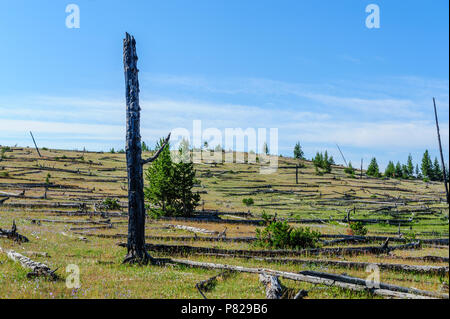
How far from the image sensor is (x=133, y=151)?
1698 centimetres

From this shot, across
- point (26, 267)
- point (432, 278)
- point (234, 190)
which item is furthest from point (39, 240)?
point (234, 190)

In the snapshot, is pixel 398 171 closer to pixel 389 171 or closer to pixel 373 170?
pixel 389 171

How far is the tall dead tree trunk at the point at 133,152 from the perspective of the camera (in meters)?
16.8

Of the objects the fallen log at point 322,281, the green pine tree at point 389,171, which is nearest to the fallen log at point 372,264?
the fallen log at point 322,281

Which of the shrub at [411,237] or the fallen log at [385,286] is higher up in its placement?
the fallen log at [385,286]

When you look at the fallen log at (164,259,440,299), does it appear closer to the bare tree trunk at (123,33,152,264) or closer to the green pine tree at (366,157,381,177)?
the bare tree trunk at (123,33,152,264)

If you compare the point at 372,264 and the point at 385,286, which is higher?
the point at 385,286

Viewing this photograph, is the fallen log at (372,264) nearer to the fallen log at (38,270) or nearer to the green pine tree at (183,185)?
the fallen log at (38,270)

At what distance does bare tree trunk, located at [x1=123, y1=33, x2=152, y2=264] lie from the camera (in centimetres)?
1683

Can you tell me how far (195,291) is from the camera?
11.4 m

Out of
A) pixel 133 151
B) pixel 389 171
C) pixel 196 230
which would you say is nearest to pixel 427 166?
pixel 389 171

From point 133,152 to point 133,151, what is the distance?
0.23 ft

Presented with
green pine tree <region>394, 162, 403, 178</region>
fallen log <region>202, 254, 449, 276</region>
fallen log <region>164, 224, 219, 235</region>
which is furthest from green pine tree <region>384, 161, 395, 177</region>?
fallen log <region>202, 254, 449, 276</region>
